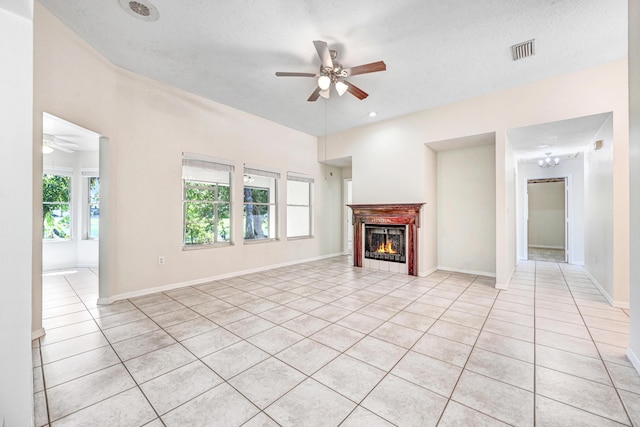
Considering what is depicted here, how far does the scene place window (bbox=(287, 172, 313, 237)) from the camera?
624 cm

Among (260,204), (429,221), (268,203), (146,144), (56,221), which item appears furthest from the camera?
(56,221)

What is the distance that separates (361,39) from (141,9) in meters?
2.22

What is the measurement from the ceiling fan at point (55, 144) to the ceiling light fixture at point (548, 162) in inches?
413

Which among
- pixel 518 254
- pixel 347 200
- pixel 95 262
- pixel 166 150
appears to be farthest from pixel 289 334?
pixel 518 254

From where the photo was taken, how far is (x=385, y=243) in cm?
554

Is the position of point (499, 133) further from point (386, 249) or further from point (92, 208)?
point (92, 208)

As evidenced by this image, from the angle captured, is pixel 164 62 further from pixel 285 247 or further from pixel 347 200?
pixel 347 200

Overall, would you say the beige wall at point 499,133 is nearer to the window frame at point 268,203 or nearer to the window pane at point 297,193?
the window pane at point 297,193

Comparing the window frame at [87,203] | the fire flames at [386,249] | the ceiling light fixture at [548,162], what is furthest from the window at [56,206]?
the ceiling light fixture at [548,162]

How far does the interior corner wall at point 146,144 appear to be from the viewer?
2809mm

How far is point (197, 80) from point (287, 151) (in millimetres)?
2458

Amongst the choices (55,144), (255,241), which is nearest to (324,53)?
(255,241)

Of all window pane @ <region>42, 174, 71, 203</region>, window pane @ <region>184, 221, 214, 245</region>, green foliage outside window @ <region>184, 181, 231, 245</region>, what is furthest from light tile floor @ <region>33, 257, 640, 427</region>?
window pane @ <region>42, 174, 71, 203</region>

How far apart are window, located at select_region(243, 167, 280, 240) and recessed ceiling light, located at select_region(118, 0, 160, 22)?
2757 mm
